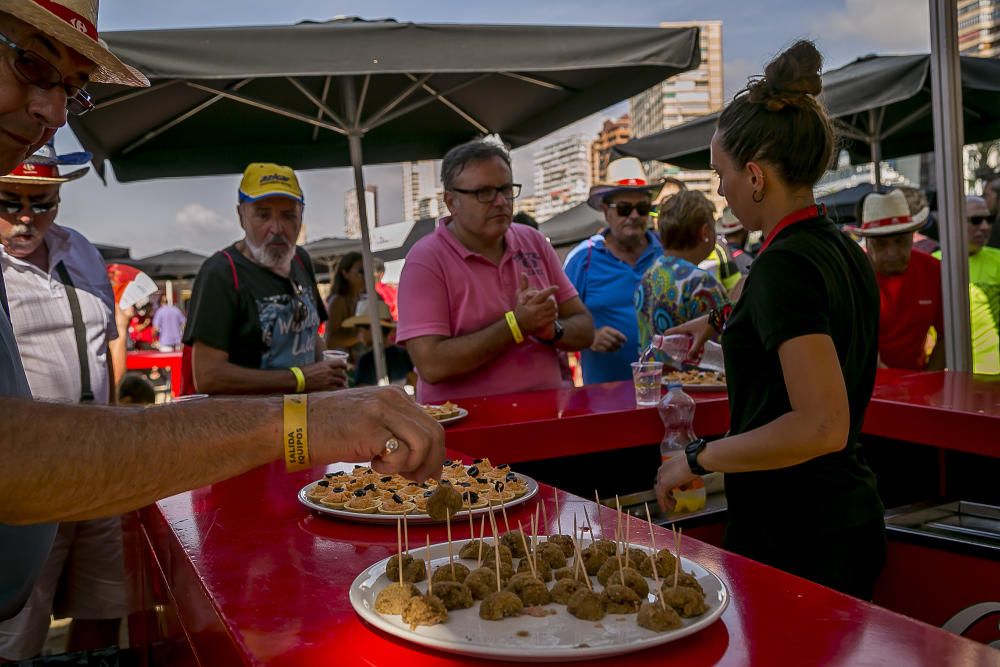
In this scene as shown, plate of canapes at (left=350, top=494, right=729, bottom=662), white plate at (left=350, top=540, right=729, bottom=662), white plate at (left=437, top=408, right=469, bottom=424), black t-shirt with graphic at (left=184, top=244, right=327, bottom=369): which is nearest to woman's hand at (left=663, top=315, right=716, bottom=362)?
white plate at (left=437, top=408, right=469, bottom=424)

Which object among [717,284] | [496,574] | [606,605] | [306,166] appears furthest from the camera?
[306,166]

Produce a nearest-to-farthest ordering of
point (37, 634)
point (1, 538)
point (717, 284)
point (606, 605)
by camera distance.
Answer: point (606, 605) → point (1, 538) → point (37, 634) → point (717, 284)

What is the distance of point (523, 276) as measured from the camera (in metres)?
3.85

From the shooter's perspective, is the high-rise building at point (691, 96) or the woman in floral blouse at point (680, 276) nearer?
the woman in floral blouse at point (680, 276)

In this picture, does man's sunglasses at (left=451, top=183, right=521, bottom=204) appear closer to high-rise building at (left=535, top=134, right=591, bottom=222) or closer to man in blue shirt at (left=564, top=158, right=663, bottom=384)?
man in blue shirt at (left=564, top=158, right=663, bottom=384)

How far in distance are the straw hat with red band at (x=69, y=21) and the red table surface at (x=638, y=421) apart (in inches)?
65.4

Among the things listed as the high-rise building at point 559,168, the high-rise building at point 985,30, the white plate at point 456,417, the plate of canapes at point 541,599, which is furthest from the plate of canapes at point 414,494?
the high-rise building at point 559,168

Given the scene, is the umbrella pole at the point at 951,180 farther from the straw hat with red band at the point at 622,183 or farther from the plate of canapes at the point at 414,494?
the plate of canapes at the point at 414,494

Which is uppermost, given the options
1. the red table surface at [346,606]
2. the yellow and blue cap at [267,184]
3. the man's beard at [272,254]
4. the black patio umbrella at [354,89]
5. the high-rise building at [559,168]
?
the high-rise building at [559,168]

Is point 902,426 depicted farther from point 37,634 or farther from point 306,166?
point 306,166

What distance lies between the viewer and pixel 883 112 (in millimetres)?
8742

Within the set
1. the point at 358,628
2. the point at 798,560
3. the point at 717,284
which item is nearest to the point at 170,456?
the point at 358,628

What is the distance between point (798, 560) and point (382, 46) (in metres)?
3.88

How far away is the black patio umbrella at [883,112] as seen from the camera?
21.3 ft
